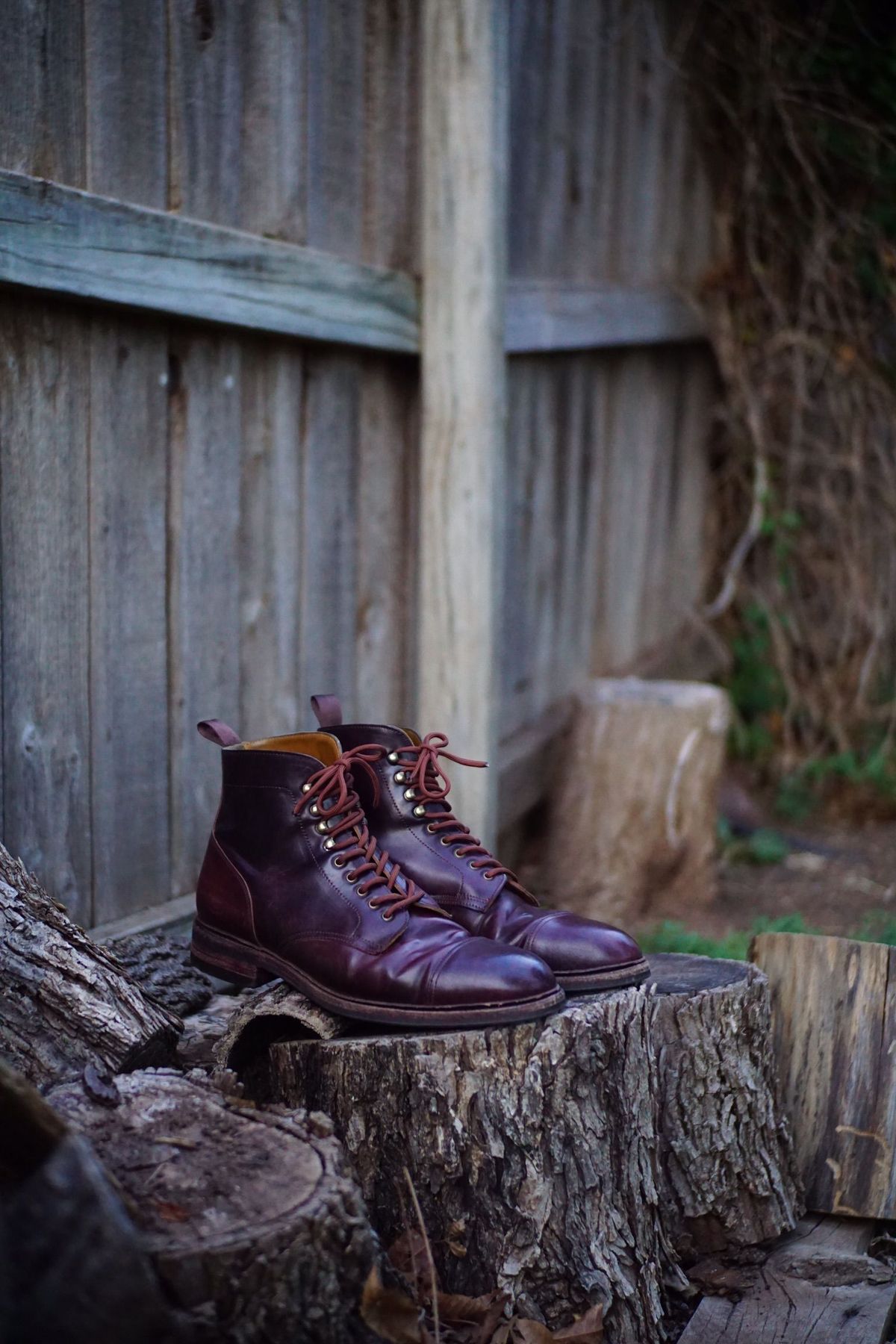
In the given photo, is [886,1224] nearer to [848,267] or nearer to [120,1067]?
[120,1067]

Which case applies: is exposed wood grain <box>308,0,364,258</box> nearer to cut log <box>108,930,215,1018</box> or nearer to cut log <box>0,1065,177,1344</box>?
cut log <box>108,930,215,1018</box>

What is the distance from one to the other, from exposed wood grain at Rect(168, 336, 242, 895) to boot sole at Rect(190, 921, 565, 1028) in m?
0.67

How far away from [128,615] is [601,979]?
111 centimetres

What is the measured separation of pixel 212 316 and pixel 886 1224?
79.7 inches

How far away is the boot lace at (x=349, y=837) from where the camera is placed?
187cm

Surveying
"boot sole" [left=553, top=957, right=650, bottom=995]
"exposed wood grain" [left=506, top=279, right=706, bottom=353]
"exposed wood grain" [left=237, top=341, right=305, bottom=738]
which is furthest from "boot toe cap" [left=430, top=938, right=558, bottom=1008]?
"exposed wood grain" [left=506, top=279, right=706, bottom=353]

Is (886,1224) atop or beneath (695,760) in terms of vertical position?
beneath

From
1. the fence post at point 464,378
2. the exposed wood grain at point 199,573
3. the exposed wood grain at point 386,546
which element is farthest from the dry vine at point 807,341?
the exposed wood grain at point 199,573

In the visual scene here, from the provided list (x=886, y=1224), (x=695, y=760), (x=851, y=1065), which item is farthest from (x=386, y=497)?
(x=886, y=1224)

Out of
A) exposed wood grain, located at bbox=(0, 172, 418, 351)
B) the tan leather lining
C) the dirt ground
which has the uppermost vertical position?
exposed wood grain, located at bbox=(0, 172, 418, 351)

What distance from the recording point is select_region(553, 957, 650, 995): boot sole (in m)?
1.92

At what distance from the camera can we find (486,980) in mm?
1756

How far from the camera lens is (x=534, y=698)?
4.20m

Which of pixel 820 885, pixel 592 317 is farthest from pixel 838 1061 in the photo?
pixel 592 317
